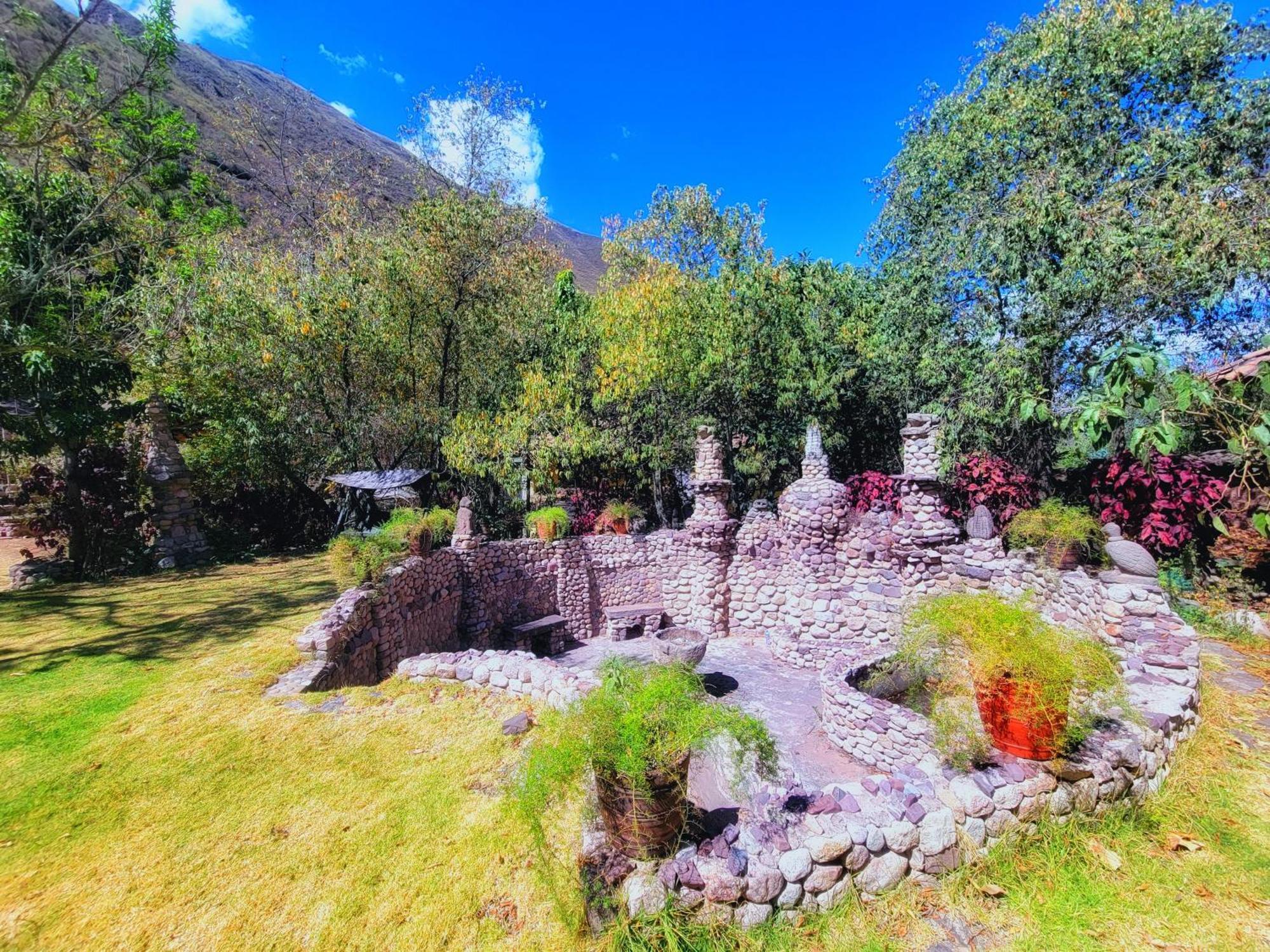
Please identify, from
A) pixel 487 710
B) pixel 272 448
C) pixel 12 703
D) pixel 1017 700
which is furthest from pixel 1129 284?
pixel 272 448

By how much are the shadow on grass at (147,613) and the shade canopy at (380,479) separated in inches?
96.1

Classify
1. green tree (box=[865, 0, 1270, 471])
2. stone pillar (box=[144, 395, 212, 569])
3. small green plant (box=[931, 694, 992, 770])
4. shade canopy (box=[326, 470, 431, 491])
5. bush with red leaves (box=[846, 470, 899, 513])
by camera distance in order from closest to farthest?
small green plant (box=[931, 694, 992, 770]) < green tree (box=[865, 0, 1270, 471]) < bush with red leaves (box=[846, 470, 899, 513]) < stone pillar (box=[144, 395, 212, 569]) < shade canopy (box=[326, 470, 431, 491])

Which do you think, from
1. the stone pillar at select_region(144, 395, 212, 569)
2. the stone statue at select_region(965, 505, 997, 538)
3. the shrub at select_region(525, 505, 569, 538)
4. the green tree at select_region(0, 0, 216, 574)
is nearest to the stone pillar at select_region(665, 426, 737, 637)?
the shrub at select_region(525, 505, 569, 538)

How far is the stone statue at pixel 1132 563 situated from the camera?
6.06 m

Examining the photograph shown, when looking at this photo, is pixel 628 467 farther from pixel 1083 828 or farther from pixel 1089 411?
pixel 1083 828

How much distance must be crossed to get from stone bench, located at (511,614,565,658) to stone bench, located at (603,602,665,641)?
1101mm

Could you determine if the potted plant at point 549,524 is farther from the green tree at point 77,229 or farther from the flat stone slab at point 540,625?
the green tree at point 77,229

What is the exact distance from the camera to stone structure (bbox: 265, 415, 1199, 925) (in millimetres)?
3586

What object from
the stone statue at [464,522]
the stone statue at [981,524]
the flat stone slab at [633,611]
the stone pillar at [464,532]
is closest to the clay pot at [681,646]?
the flat stone slab at [633,611]

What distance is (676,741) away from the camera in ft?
11.0

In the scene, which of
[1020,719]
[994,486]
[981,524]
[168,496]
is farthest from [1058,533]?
[168,496]

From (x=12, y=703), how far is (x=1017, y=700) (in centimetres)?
977

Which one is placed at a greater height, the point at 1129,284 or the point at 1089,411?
the point at 1129,284

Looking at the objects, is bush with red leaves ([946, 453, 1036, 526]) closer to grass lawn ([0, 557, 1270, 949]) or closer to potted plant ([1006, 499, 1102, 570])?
potted plant ([1006, 499, 1102, 570])
